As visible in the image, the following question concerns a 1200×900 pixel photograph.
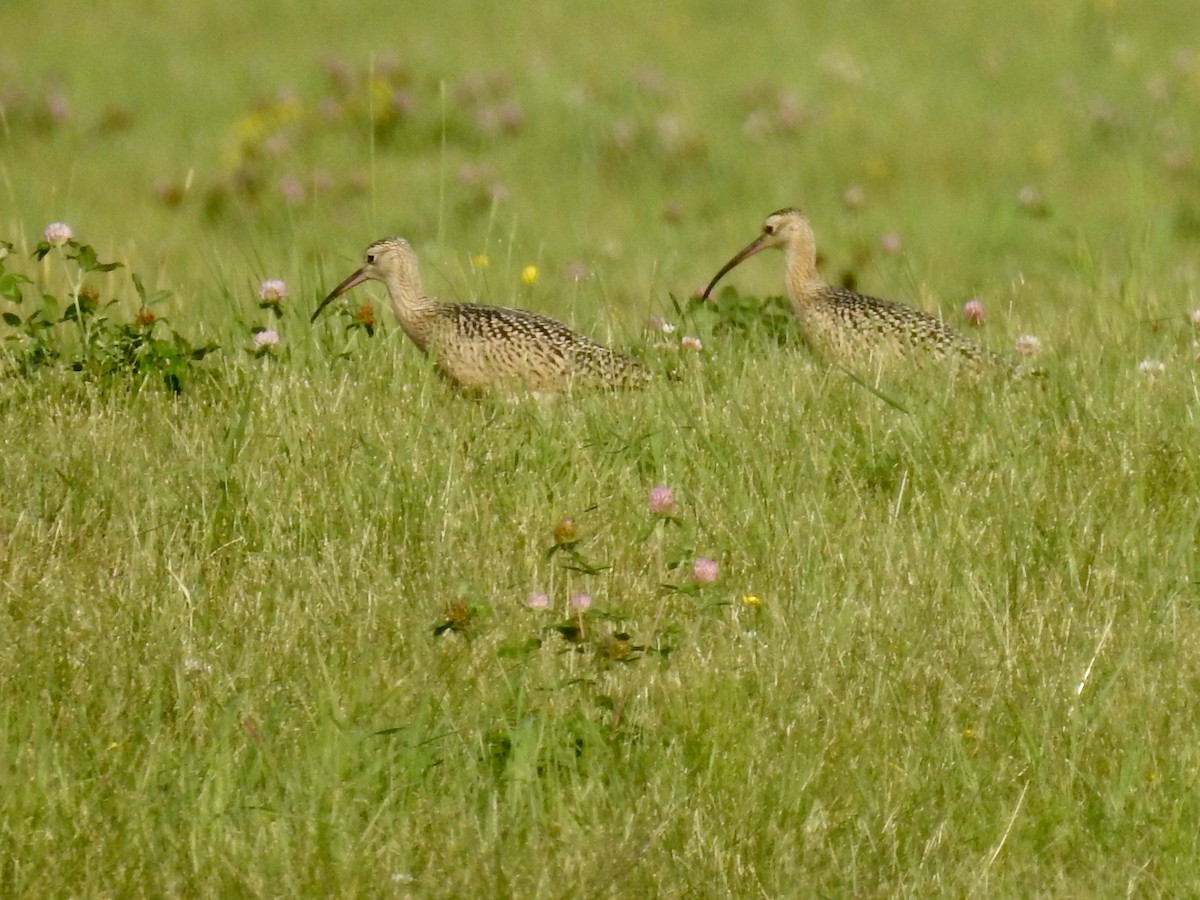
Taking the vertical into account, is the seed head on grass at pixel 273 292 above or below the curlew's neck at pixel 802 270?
above

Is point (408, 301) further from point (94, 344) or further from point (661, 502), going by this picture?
point (661, 502)

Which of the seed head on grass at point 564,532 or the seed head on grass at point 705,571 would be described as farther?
the seed head on grass at point 705,571

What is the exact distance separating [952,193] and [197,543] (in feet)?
23.2

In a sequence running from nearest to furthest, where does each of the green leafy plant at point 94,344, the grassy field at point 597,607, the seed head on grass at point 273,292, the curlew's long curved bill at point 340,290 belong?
the grassy field at point 597,607, the green leafy plant at point 94,344, the seed head on grass at point 273,292, the curlew's long curved bill at point 340,290

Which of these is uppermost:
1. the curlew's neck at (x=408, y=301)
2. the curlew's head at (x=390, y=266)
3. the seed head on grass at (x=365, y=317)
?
the seed head on grass at (x=365, y=317)

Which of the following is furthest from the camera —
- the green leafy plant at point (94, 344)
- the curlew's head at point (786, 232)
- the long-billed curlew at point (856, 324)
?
the curlew's head at point (786, 232)

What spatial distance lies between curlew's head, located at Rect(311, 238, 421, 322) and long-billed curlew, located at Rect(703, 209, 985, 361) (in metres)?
0.99

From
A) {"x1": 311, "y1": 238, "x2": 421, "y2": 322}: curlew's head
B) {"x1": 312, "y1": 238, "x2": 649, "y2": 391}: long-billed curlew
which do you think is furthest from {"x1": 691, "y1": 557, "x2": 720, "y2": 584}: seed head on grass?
{"x1": 311, "y1": 238, "x2": 421, "y2": 322}: curlew's head

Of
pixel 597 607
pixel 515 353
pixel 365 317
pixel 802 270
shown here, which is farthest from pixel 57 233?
pixel 802 270

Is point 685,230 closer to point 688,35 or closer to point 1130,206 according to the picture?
point 1130,206

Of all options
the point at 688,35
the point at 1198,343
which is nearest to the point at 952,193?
the point at 688,35

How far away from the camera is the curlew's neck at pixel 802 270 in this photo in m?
7.36

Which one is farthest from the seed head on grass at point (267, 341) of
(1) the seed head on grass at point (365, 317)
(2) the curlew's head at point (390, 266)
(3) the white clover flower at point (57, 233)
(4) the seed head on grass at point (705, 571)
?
(4) the seed head on grass at point (705, 571)

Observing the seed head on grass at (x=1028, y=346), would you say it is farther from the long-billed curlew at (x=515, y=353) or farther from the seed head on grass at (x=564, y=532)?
the seed head on grass at (x=564, y=532)
